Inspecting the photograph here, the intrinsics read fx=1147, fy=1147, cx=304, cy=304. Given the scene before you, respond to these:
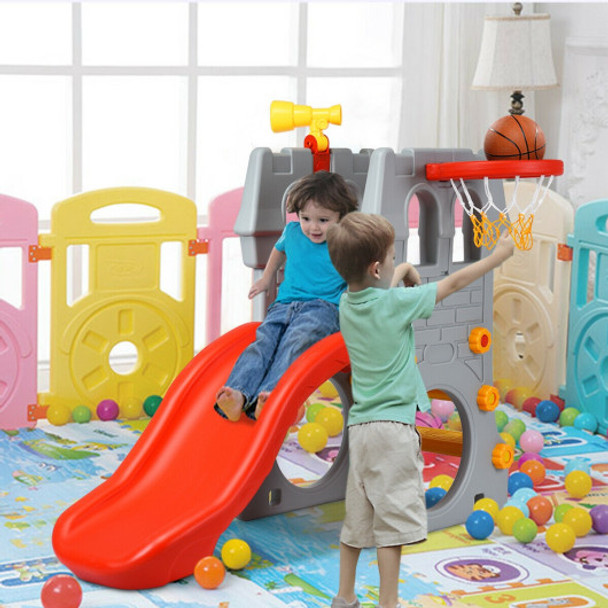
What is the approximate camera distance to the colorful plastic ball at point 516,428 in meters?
4.00

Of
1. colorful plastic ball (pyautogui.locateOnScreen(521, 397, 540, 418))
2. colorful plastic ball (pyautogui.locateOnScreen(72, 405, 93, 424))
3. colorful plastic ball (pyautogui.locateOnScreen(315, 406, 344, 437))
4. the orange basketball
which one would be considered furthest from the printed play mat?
the orange basketball

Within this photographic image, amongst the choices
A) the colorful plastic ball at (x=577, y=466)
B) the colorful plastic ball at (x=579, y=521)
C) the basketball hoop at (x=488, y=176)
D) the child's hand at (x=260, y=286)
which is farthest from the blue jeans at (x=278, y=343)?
the colorful plastic ball at (x=577, y=466)

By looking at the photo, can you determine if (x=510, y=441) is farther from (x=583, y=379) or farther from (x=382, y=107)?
(x=382, y=107)

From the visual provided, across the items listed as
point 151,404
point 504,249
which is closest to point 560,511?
point 504,249

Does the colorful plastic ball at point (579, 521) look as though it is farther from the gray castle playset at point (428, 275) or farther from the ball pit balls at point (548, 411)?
the ball pit balls at point (548, 411)

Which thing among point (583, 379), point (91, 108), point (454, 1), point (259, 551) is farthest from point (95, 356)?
point (454, 1)

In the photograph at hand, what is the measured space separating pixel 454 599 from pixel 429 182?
1077mm

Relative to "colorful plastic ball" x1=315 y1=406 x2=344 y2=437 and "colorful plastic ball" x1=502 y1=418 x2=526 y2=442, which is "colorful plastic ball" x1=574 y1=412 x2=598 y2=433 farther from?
"colorful plastic ball" x1=315 y1=406 x2=344 y2=437

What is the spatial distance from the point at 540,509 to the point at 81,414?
5.68 feet

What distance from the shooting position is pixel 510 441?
3.80 metres

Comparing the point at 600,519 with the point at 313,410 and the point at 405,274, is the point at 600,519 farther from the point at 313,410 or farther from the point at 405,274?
the point at 313,410

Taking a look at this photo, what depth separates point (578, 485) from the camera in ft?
11.3

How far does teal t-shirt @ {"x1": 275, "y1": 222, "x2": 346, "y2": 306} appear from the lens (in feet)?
10.3

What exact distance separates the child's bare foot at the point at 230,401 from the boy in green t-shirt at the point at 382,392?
Answer: 52cm
